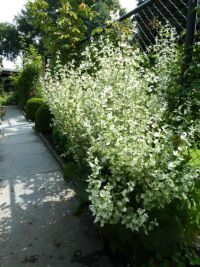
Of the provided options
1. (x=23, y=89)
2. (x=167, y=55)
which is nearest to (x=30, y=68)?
(x=23, y=89)

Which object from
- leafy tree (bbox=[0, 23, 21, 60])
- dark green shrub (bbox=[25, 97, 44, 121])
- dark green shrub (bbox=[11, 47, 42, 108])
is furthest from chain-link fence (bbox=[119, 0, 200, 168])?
leafy tree (bbox=[0, 23, 21, 60])

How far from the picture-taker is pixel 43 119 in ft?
29.3

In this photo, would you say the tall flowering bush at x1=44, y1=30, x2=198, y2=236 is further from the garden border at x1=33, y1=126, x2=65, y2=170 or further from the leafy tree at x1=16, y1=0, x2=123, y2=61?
the leafy tree at x1=16, y1=0, x2=123, y2=61

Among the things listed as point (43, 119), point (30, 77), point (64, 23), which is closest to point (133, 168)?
point (64, 23)

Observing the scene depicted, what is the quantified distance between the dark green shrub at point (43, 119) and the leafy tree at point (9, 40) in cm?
5057

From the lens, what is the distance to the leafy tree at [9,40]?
2229 inches

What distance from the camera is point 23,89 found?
1645 centimetres

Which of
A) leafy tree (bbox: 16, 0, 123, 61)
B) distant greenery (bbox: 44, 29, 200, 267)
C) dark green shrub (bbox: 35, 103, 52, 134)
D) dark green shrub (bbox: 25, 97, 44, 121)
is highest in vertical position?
leafy tree (bbox: 16, 0, 123, 61)

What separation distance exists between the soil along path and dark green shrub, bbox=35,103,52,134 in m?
2.51

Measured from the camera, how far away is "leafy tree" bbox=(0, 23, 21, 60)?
186 feet

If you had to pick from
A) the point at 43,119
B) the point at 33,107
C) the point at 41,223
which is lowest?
the point at 33,107

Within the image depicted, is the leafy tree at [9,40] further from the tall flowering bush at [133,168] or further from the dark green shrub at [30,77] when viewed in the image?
the tall flowering bush at [133,168]

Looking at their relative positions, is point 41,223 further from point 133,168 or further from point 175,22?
point 175,22

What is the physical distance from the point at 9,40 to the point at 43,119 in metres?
52.6
